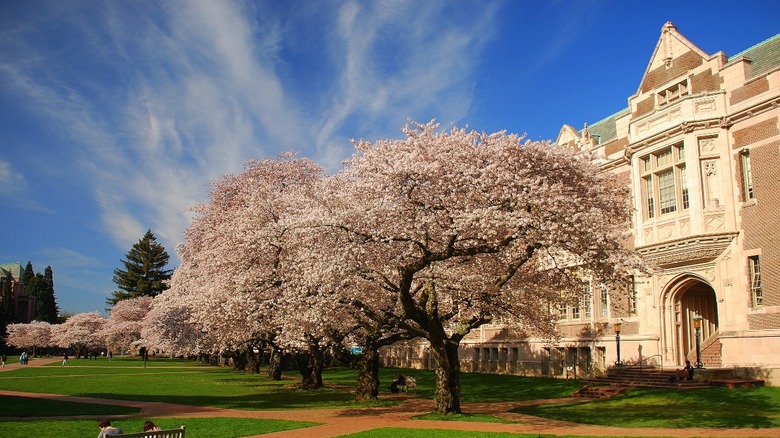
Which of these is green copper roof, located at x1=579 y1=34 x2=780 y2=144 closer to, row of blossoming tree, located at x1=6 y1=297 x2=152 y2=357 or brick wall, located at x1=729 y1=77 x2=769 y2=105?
brick wall, located at x1=729 y1=77 x2=769 y2=105

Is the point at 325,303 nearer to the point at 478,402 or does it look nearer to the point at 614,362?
the point at 478,402

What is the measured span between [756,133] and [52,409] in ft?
102

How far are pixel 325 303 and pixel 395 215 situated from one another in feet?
13.5

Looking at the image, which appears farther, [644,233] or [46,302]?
[46,302]

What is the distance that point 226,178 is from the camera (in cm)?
4478

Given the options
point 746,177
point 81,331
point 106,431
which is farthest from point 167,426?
point 81,331

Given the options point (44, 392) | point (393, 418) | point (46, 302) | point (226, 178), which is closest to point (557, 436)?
point (393, 418)

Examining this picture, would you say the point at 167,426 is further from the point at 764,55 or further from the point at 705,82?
the point at 764,55

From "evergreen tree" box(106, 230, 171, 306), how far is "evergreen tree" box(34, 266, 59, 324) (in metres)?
18.3

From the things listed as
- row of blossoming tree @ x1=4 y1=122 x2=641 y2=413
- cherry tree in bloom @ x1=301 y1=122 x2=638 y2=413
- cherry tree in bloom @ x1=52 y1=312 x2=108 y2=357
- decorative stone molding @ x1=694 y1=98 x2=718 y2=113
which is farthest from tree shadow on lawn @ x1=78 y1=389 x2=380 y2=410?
cherry tree in bloom @ x1=52 y1=312 x2=108 y2=357

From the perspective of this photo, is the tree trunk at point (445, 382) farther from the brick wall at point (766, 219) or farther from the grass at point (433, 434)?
the brick wall at point (766, 219)

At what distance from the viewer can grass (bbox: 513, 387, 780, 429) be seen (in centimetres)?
1872

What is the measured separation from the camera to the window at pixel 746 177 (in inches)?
1082

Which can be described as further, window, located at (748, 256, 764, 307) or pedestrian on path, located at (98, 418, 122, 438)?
window, located at (748, 256, 764, 307)
